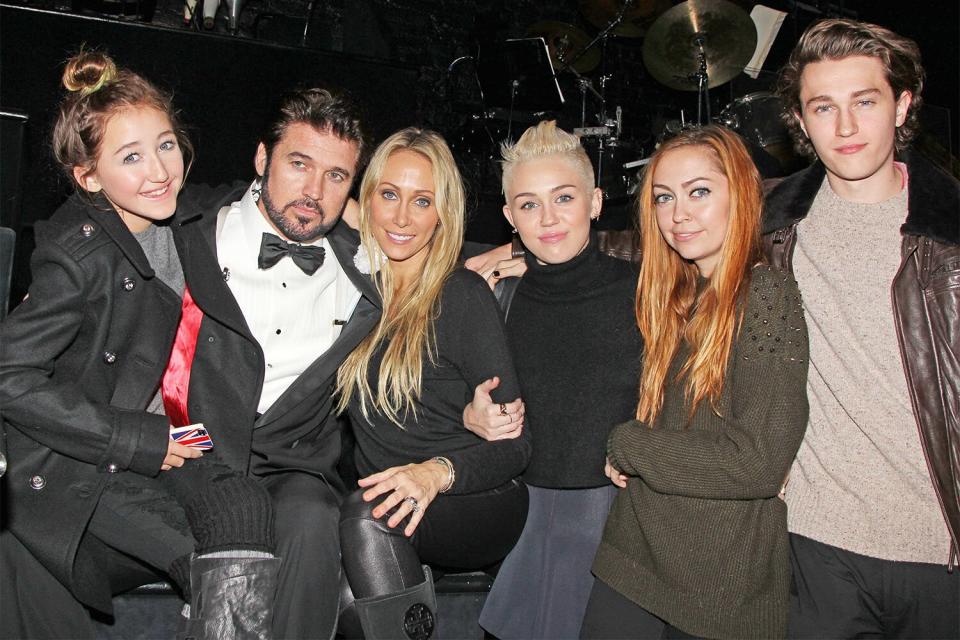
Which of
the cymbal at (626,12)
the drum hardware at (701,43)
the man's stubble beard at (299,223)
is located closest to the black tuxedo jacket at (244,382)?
the man's stubble beard at (299,223)

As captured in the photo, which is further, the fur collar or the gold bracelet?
the gold bracelet

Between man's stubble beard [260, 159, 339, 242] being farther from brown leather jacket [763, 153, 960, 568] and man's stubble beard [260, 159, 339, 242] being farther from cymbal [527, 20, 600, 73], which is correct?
cymbal [527, 20, 600, 73]

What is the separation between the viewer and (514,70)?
18.8ft

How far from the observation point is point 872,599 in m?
1.99

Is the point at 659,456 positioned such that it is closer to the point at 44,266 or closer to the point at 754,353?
the point at 754,353

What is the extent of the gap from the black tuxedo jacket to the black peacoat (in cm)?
15

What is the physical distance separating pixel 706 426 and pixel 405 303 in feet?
3.06

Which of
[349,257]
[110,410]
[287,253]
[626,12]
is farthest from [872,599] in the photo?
[626,12]

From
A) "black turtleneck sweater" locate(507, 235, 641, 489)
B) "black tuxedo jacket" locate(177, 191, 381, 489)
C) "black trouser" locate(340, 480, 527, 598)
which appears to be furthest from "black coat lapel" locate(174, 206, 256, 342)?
"black turtleneck sweater" locate(507, 235, 641, 489)

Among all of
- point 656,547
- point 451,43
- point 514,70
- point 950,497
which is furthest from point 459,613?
point 451,43

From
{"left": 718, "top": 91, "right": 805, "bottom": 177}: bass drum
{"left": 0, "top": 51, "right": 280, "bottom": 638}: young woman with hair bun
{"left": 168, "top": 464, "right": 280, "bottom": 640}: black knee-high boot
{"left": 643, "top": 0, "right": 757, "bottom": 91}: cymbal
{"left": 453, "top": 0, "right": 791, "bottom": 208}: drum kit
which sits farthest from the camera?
{"left": 643, "top": 0, "right": 757, "bottom": 91}: cymbal

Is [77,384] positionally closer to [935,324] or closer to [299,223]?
[299,223]

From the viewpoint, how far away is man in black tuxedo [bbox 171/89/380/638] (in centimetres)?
219

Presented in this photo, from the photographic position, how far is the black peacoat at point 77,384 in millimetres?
2051
